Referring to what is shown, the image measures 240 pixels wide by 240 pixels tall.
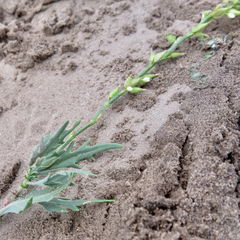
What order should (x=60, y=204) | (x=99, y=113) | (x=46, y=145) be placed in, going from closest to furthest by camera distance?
(x=60, y=204), (x=46, y=145), (x=99, y=113)

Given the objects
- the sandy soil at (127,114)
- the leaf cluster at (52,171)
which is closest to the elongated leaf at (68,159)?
the leaf cluster at (52,171)

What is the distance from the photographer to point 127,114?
151 cm

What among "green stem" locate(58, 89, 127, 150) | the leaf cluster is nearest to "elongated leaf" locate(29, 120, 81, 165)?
the leaf cluster

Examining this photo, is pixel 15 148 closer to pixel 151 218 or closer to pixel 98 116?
pixel 98 116

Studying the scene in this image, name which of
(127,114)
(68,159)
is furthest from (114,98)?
(68,159)

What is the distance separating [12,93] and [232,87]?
155cm

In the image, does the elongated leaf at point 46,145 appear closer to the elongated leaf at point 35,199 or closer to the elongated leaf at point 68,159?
the elongated leaf at point 68,159

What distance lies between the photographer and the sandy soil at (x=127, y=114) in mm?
1048

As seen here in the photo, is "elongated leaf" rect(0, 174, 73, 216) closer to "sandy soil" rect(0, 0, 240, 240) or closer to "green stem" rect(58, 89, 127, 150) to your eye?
"sandy soil" rect(0, 0, 240, 240)

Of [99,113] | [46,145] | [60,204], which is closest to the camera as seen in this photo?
[60,204]

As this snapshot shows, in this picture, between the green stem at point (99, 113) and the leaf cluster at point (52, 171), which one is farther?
the green stem at point (99, 113)

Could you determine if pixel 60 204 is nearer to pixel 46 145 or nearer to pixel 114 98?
pixel 46 145

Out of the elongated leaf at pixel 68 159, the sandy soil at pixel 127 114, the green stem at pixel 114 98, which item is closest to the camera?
the sandy soil at pixel 127 114

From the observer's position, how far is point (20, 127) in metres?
1.59
